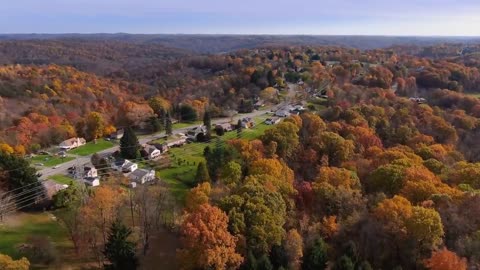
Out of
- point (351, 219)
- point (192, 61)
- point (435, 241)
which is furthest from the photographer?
point (192, 61)

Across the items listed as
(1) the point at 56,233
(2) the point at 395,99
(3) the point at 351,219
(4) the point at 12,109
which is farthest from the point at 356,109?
(4) the point at 12,109

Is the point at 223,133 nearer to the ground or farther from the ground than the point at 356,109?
nearer to the ground

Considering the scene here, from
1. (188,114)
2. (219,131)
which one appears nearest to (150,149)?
(219,131)

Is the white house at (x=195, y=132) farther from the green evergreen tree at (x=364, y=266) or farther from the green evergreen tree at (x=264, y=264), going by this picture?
the green evergreen tree at (x=364, y=266)

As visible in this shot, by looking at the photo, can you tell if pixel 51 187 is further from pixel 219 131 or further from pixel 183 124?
pixel 183 124

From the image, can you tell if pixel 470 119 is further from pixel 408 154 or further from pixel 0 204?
pixel 0 204

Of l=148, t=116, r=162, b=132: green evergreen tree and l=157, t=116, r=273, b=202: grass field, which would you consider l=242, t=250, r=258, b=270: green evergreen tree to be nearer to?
l=157, t=116, r=273, b=202: grass field

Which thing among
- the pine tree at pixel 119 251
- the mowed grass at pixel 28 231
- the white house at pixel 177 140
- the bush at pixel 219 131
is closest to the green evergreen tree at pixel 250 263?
the pine tree at pixel 119 251
